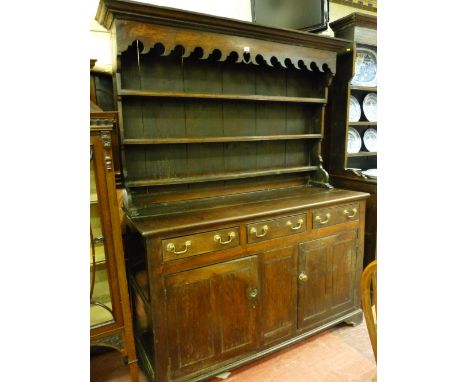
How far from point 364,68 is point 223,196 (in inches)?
59.8

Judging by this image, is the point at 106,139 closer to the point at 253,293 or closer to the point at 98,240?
the point at 98,240

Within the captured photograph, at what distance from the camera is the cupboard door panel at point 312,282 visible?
5.90 feet

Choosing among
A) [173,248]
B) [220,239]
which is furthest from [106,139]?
[220,239]

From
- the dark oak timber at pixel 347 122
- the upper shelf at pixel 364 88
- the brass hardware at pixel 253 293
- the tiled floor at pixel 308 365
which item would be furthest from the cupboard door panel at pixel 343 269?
the upper shelf at pixel 364 88

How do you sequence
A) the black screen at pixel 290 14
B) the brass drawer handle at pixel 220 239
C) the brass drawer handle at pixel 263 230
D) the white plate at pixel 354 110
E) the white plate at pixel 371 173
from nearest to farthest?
1. the brass drawer handle at pixel 220 239
2. the brass drawer handle at pixel 263 230
3. the black screen at pixel 290 14
4. the white plate at pixel 371 173
5. the white plate at pixel 354 110

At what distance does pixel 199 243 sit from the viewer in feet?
4.81

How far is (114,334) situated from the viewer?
1.46 meters

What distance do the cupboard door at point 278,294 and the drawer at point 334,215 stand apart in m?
0.23

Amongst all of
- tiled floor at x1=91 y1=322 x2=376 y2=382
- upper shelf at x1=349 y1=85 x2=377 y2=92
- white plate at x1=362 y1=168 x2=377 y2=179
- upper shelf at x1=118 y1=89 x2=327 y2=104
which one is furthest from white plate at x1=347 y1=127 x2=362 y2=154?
tiled floor at x1=91 y1=322 x2=376 y2=382

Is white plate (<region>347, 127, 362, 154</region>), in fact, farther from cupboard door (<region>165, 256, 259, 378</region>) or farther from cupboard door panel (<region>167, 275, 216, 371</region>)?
cupboard door panel (<region>167, 275, 216, 371</region>)

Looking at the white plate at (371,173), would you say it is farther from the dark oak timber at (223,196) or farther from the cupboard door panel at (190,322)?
the cupboard door panel at (190,322)

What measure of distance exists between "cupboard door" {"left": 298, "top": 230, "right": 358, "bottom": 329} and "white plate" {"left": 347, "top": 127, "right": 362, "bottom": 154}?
845mm
